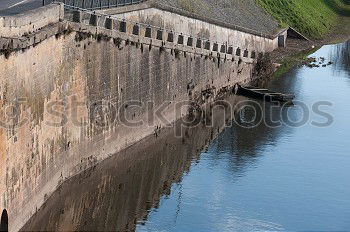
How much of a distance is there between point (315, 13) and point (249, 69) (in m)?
28.7

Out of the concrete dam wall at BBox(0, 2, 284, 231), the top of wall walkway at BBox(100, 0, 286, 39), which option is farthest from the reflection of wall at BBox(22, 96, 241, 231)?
the top of wall walkway at BBox(100, 0, 286, 39)

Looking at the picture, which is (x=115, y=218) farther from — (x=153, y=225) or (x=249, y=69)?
(x=249, y=69)

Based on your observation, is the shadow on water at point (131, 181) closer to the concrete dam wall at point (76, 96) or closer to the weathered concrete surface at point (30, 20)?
the concrete dam wall at point (76, 96)

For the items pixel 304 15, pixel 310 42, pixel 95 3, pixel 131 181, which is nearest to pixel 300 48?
pixel 310 42

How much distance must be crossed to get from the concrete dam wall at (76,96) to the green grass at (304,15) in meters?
26.3

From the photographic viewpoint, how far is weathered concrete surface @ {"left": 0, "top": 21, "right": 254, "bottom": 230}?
2288 cm

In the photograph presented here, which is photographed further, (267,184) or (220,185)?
(267,184)

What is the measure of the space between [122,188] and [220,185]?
136 inches

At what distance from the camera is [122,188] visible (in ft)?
96.0

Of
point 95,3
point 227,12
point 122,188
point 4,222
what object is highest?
point 227,12

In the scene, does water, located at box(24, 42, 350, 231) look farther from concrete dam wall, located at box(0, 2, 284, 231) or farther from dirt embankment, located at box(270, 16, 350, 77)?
dirt embankment, located at box(270, 16, 350, 77)

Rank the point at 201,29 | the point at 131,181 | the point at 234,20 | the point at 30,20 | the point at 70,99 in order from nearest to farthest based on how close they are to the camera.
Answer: the point at 30,20 → the point at 70,99 → the point at 131,181 → the point at 201,29 → the point at 234,20

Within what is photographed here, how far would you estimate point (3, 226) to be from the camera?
72.7 ft

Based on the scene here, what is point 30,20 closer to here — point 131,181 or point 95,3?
point 131,181
